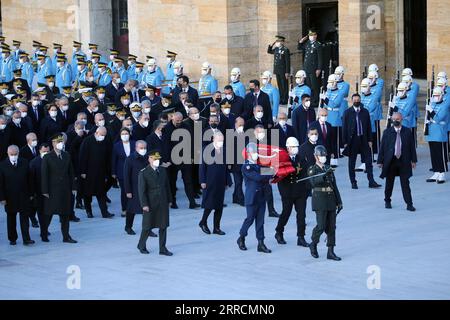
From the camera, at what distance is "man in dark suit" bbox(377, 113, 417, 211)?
20.6 meters

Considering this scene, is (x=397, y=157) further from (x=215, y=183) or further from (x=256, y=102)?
(x=256, y=102)

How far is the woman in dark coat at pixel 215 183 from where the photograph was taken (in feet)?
63.7

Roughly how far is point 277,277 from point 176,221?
13.4ft

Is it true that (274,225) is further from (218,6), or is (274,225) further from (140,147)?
(218,6)

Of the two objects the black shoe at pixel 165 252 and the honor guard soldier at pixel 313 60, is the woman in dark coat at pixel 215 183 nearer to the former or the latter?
the black shoe at pixel 165 252

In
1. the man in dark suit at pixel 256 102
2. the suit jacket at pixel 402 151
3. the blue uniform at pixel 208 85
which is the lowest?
the suit jacket at pixel 402 151

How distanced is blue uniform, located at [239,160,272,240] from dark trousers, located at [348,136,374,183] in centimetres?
447

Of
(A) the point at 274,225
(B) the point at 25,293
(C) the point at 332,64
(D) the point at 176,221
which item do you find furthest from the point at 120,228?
(C) the point at 332,64

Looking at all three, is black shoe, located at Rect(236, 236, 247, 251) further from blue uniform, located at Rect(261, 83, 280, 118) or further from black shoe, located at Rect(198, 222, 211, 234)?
blue uniform, located at Rect(261, 83, 280, 118)

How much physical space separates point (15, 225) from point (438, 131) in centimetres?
747

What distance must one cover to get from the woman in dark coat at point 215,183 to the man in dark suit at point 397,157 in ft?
9.04

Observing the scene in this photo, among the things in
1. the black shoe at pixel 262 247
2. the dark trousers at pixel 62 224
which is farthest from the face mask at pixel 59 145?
the black shoe at pixel 262 247

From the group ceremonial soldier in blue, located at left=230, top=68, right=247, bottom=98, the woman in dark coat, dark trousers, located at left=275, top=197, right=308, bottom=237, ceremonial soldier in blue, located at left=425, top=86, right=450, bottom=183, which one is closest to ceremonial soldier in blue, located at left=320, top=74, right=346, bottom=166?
ceremonial soldier in blue, located at left=425, top=86, right=450, bottom=183

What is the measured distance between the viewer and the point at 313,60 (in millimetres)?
28766
